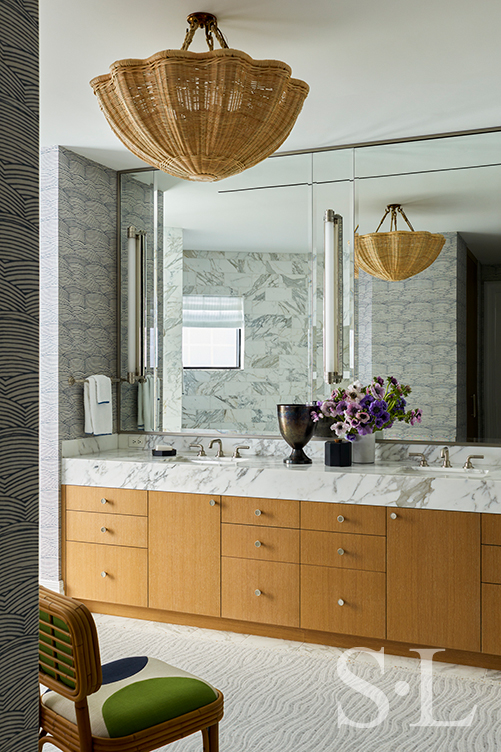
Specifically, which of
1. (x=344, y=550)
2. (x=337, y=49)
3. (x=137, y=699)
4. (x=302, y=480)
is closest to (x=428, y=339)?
(x=302, y=480)

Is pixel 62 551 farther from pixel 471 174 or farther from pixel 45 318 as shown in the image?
pixel 471 174

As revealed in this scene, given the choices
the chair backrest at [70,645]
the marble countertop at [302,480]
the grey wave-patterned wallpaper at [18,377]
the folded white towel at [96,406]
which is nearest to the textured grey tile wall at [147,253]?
the folded white towel at [96,406]

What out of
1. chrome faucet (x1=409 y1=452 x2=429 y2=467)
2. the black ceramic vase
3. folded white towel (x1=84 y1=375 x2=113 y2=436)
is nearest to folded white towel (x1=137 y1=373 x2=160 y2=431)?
folded white towel (x1=84 y1=375 x2=113 y2=436)

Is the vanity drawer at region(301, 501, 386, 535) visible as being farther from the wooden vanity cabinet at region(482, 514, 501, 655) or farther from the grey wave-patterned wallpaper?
the grey wave-patterned wallpaper

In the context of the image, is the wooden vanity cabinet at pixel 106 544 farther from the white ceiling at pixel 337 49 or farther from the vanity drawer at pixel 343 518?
the white ceiling at pixel 337 49

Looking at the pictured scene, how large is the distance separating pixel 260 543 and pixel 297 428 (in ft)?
2.01

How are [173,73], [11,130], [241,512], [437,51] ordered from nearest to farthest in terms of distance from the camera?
[11,130] → [173,73] → [437,51] → [241,512]

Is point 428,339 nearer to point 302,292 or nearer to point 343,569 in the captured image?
point 302,292

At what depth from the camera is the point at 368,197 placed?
3684 mm

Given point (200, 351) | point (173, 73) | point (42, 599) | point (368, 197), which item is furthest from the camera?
point (200, 351)

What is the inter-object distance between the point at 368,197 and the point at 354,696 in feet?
8.23

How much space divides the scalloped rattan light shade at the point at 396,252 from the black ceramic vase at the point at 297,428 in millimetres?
888

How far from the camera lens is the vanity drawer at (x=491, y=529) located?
2.86m

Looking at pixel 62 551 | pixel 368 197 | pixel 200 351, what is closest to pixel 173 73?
pixel 368 197
